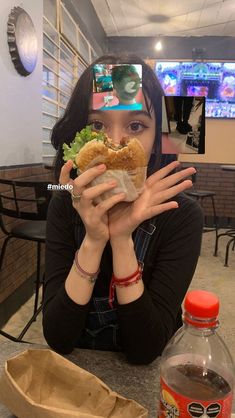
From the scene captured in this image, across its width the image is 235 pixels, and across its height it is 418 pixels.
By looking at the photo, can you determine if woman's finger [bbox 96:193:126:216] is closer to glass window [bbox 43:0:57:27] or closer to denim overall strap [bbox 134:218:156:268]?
denim overall strap [bbox 134:218:156:268]

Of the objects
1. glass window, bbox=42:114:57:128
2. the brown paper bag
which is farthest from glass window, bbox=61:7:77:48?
the brown paper bag

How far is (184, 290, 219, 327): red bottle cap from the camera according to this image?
46 centimetres

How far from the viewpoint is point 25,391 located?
22.7 inches

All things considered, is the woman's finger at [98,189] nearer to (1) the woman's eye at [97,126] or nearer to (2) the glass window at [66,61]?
(1) the woman's eye at [97,126]

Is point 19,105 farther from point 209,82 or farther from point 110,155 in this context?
point 209,82

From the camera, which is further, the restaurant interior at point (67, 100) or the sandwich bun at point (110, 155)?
the restaurant interior at point (67, 100)

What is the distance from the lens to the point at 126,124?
88cm

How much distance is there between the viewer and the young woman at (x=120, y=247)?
0.79 m

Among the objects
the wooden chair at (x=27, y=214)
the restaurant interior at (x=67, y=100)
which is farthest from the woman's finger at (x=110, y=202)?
the wooden chair at (x=27, y=214)

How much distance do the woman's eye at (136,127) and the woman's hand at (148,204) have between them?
0.48ft

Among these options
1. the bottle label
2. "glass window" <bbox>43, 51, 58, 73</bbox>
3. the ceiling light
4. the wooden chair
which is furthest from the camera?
the ceiling light

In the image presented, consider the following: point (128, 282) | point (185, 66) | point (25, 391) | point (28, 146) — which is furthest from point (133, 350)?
point (185, 66)

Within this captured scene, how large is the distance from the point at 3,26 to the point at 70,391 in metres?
2.38

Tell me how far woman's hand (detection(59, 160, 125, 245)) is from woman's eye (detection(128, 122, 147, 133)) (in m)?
0.23
